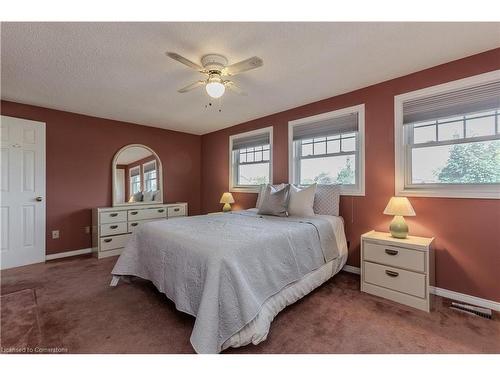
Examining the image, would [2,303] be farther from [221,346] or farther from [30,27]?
[30,27]

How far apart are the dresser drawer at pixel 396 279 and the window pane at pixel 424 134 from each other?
4.53 feet

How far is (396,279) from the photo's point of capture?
2152mm

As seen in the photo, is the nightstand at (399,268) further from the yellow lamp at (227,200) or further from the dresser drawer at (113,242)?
the dresser drawer at (113,242)

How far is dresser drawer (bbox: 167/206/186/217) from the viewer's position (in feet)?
14.8

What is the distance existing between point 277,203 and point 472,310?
204cm

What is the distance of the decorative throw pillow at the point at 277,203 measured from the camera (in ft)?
9.70

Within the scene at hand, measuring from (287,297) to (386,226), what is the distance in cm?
151

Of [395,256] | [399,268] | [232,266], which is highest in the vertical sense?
[232,266]

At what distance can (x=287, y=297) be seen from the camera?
1929mm

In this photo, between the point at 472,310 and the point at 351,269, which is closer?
the point at 472,310

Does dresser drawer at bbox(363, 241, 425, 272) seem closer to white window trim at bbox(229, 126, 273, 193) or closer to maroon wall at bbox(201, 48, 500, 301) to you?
maroon wall at bbox(201, 48, 500, 301)

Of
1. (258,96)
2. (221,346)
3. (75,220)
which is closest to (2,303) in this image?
(75,220)

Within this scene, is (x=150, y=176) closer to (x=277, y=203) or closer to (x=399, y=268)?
(x=277, y=203)

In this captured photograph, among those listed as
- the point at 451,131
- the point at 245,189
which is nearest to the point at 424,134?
the point at 451,131
